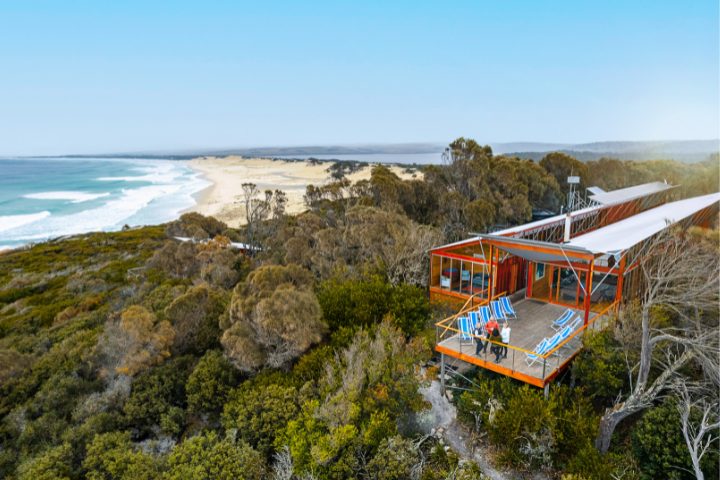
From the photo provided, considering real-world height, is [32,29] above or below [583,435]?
above

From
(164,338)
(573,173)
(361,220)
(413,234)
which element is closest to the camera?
(164,338)

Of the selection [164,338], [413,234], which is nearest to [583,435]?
[413,234]

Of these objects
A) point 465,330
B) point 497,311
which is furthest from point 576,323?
point 465,330

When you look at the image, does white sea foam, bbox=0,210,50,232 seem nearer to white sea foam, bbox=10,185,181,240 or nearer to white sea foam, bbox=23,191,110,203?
white sea foam, bbox=10,185,181,240

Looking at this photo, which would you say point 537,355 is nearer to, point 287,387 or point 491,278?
point 491,278

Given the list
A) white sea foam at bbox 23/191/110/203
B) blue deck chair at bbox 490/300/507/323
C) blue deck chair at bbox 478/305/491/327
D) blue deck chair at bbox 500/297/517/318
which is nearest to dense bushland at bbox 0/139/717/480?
blue deck chair at bbox 478/305/491/327

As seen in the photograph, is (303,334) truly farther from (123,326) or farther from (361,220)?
(361,220)

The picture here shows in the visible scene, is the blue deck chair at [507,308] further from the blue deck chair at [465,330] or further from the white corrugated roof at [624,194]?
the white corrugated roof at [624,194]
